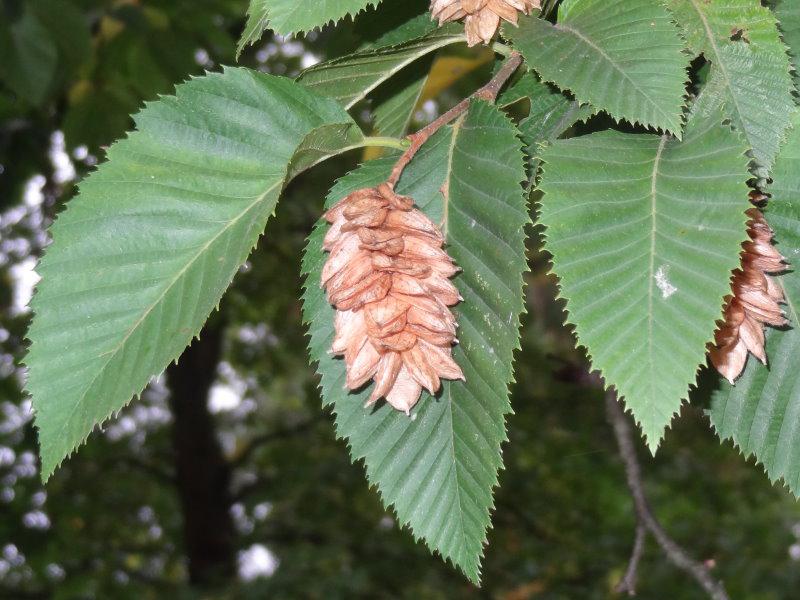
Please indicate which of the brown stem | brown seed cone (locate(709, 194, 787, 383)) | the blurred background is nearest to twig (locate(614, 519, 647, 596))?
brown seed cone (locate(709, 194, 787, 383))

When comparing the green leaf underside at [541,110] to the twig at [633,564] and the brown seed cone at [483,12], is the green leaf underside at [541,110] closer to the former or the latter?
the brown seed cone at [483,12]

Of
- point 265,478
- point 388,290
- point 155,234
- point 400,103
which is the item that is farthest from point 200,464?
point 388,290

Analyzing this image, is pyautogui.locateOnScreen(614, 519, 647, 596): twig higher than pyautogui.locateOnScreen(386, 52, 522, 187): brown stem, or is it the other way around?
pyautogui.locateOnScreen(386, 52, 522, 187): brown stem

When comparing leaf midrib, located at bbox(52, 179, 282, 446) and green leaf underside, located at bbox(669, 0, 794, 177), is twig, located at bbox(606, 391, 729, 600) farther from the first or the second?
leaf midrib, located at bbox(52, 179, 282, 446)

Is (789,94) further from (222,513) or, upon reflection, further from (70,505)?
(222,513)

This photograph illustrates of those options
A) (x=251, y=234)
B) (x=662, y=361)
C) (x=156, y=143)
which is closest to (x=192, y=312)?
(x=251, y=234)

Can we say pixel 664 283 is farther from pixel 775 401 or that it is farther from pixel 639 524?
pixel 639 524

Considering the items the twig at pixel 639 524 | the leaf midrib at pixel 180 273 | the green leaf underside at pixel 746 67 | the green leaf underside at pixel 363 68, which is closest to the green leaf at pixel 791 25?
the green leaf underside at pixel 746 67
